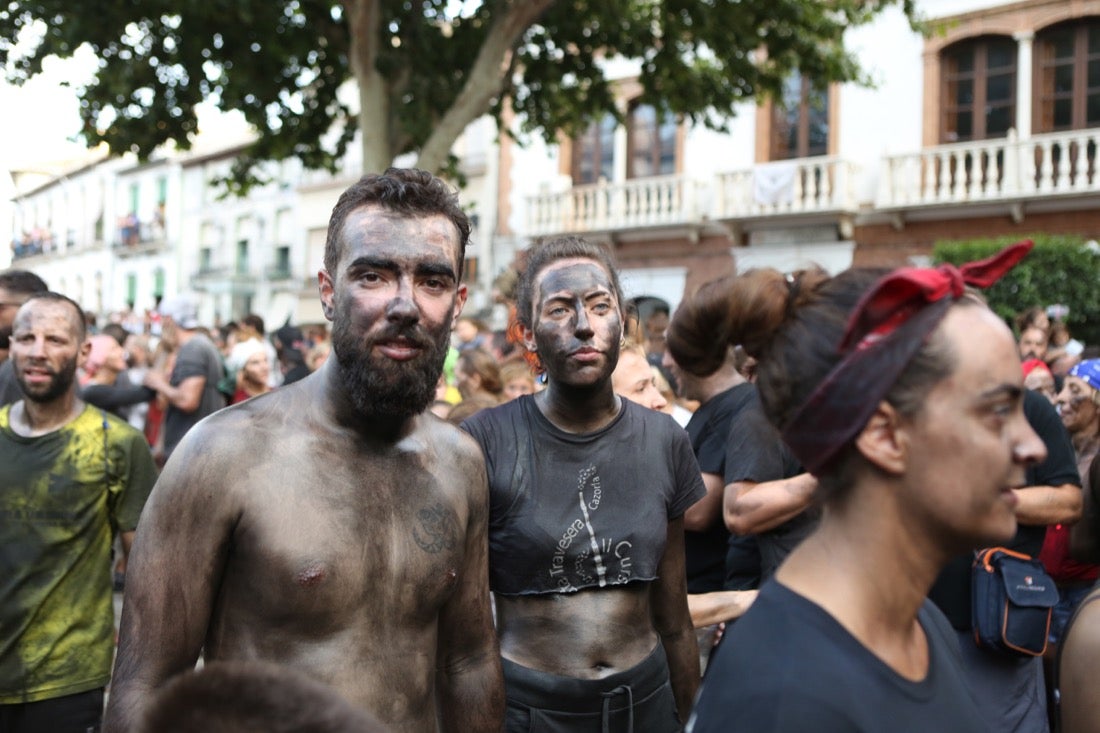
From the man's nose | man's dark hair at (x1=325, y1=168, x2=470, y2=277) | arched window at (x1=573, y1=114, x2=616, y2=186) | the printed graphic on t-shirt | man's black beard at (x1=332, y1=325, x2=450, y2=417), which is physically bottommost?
the printed graphic on t-shirt

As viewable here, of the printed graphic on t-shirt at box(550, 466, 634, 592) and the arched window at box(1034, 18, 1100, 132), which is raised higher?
the arched window at box(1034, 18, 1100, 132)

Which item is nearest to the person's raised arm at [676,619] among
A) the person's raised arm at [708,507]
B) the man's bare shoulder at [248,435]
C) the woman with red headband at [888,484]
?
the person's raised arm at [708,507]

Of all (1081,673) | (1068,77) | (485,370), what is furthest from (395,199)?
(1068,77)

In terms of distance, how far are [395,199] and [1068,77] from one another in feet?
59.6

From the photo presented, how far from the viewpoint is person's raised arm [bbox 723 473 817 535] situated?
3367 mm

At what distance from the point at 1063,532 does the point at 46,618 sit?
3891mm

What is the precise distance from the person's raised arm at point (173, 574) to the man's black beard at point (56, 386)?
2.23 metres

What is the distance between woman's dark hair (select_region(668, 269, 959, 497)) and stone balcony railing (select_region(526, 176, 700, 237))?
19329 millimetres

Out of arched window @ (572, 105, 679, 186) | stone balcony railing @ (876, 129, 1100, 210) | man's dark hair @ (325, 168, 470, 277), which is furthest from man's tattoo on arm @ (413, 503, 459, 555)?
arched window @ (572, 105, 679, 186)

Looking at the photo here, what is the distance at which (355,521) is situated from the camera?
2428mm

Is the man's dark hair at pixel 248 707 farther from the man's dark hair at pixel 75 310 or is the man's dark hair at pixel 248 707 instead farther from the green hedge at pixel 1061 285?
the green hedge at pixel 1061 285

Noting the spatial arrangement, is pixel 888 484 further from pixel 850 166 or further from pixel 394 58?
pixel 850 166

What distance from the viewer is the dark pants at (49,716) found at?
3.95 m

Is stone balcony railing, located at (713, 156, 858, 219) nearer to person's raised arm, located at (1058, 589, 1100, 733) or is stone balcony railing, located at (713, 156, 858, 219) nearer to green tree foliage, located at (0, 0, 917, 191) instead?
green tree foliage, located at (0, 0, 917, 191)
